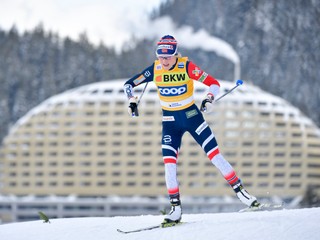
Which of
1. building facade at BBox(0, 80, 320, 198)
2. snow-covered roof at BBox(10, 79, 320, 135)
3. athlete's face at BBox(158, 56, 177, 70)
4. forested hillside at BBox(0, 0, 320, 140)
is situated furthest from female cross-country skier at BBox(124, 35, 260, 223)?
forested hillside at BBox(0, 0, 320, 140)

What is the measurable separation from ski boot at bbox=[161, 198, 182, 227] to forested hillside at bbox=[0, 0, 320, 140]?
303 ft

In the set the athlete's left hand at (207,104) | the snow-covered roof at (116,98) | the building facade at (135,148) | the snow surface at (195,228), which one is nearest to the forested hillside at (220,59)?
the building facade at (135,148)

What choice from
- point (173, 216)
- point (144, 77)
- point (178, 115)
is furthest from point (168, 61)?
point (173, 216)

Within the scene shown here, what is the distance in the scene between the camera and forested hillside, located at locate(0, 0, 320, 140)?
341ft

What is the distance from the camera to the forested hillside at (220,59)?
104 meters

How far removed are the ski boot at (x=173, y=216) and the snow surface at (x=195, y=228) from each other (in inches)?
6.8

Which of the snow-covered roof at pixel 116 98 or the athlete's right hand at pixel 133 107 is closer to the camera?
the athlete's right hand at pixel 133 107

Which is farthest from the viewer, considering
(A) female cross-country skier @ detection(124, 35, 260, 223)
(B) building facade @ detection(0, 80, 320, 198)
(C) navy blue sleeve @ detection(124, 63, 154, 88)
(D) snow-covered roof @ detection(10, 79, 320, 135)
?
(D) snow-covered roof @ detection(10, 79, 320, 135)

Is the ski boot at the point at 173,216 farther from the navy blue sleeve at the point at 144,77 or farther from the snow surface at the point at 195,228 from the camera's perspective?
the navy blue sleeve at the point at 144,77

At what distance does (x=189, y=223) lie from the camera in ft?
24.4

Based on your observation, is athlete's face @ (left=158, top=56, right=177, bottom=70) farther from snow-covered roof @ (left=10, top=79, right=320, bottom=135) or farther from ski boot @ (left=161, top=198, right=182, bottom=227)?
snow-covered roof @ (left=10, top=79, right=320, bottom=135)

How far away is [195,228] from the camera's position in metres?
7.00

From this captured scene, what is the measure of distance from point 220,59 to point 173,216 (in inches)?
4462

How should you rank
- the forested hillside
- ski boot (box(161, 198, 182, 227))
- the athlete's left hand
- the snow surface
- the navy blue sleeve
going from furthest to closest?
the forested hillside, the navy blue sleeve, the athlete's left hand, ski boot (box(161, 198, 182, 227)), the snow surface
